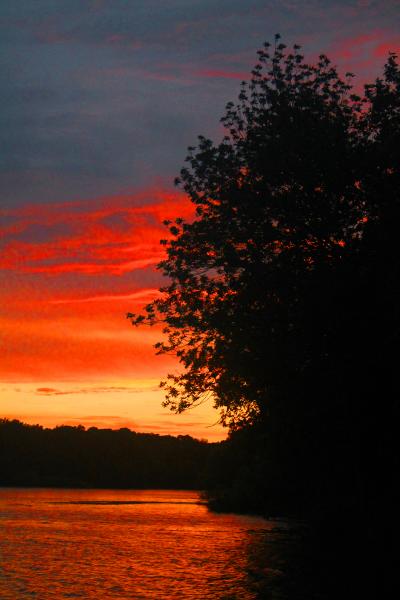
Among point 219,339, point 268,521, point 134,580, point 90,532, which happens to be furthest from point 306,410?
point 268,521

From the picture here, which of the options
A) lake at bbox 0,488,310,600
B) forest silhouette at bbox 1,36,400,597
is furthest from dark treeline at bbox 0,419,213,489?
forest silhouette at bbox 1,36,400,597

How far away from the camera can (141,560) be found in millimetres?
39750

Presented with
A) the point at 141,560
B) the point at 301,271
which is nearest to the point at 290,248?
the point at 301,271

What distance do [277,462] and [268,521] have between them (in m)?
30.2

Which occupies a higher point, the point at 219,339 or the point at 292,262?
the point at 292,262

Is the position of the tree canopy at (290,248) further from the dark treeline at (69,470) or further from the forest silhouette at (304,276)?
the dark treeline at (69,470)

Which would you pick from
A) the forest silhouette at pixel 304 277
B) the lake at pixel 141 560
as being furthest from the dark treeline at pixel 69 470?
the forest silhouette at pixel 304 277

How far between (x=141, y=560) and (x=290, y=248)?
738 inches

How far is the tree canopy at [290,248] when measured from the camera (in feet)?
96.1

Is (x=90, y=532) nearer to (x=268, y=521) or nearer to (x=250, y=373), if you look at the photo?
(x=268, y=521)

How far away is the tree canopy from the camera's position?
2928 cm

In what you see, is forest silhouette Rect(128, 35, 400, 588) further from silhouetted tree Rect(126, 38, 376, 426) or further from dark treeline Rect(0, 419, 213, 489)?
dark treeline Rect(0, 419, 213, 489)

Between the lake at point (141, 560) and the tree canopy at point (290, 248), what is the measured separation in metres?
7.23

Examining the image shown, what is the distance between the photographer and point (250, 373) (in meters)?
31.1
